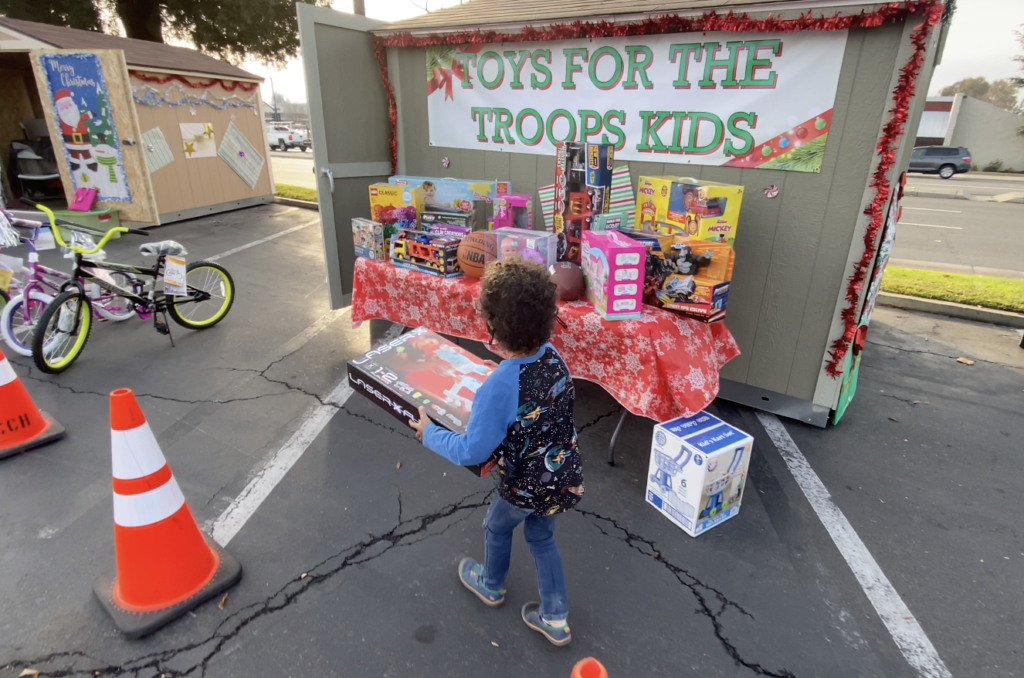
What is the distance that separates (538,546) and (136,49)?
1131cm

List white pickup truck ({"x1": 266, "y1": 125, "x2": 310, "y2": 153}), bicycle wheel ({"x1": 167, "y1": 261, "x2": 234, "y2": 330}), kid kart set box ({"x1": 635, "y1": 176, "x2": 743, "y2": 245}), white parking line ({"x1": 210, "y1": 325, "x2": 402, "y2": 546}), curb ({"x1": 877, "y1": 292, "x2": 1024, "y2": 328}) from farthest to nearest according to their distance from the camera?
white pickup truck ({"x1": 266, "y1": 125, "x2": 310, "y2": 153}) → curb ({"x1": 877, "y1": 292, "x2": 1024, "y2": 328}) → bicycle wheel ({"x1": 167, "y1": 261, "x2": 234, "y2": 330}) → kid kart set box ({"x1": 635, "y1": 176, "x2": 743, "y2": 245}) → white parking line ({"x1": 210, "y1": 325, "x2": 402, "y2": 546})

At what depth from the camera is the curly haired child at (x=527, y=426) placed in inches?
72.5

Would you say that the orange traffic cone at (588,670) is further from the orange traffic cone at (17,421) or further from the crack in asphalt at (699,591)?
the orange traffic cone at (17,421)

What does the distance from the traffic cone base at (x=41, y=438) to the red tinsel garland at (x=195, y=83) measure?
7.17 meters

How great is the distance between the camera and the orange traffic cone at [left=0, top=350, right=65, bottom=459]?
3.30 meters

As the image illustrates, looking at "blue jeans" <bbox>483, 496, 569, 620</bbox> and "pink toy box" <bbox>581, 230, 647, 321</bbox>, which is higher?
"pink toy box" <bbox>581, 230, 647, 321</bbox>

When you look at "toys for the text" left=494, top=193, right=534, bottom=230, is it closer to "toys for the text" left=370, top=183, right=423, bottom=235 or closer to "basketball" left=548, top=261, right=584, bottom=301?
"toys for the text" left=370, top=183, right=423, bottom=235

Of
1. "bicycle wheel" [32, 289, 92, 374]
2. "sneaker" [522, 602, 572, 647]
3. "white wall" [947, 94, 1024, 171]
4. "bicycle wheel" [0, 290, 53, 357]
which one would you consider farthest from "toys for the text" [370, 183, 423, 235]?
"white wall" [947, 94, 1024, 171]

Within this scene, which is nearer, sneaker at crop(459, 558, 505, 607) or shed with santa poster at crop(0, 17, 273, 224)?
sneaker at crop(459, 558, 505, 607)

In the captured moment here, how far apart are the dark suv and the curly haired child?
108 ft

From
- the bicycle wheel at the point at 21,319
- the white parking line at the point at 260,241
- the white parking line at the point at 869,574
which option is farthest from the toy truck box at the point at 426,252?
the white parking line at the point at 260,241

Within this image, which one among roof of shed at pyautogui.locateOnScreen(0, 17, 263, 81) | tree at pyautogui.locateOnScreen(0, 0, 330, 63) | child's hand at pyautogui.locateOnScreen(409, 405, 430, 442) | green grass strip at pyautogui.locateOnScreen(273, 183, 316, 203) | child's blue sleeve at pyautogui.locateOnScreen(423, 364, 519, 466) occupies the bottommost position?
green grass strip at pyautogui.locateOnScreen(273, 183, 316, 203)

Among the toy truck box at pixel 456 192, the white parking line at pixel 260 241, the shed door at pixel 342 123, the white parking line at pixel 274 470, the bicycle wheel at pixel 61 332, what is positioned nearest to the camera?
the white parking line at pixel 274 470

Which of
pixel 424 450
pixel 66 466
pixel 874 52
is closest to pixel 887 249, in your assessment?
pixel 874 52
